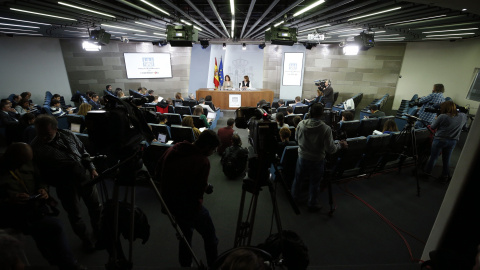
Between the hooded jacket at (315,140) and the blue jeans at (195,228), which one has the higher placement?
the hooded jacket at (315,140)

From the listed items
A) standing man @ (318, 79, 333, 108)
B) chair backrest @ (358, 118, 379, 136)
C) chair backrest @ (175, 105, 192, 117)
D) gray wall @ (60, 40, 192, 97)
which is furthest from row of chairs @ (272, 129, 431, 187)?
gray wall @ (60, 40, 192, 97)

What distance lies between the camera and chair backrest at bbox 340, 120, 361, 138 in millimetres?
4727

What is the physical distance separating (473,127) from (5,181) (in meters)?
3.91

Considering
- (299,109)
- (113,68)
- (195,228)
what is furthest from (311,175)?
(113,68)

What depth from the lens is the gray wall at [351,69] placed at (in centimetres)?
1006

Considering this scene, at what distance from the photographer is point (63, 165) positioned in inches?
78.7

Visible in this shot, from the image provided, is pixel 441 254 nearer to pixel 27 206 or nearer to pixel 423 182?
pixel 27 206

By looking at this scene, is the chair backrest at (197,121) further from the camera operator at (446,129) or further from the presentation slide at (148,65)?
the presentation slide at (148,65)

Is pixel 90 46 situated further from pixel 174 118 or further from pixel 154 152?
pixel 154 152

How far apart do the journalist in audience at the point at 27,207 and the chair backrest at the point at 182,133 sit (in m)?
2.38

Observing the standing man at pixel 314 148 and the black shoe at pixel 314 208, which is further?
the black shoe at pixel 314 208

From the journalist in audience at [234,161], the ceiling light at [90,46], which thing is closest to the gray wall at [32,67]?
the ceiling light at [90,46]

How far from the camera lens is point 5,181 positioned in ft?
5.36

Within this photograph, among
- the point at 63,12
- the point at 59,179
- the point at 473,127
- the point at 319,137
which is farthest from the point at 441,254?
the point at 63,12
